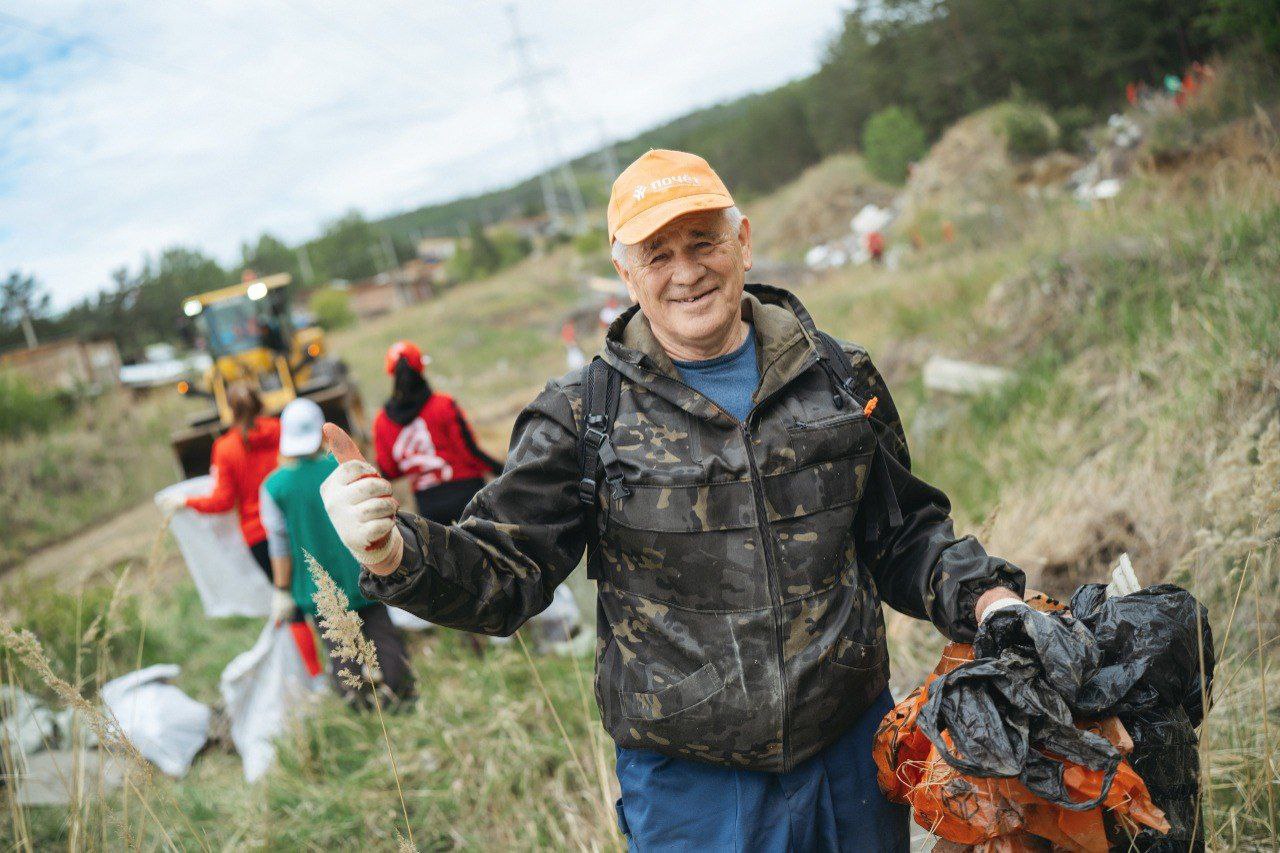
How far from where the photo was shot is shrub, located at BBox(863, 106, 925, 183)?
2755cm

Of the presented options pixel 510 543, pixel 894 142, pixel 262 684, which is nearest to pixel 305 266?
pixel 894 142

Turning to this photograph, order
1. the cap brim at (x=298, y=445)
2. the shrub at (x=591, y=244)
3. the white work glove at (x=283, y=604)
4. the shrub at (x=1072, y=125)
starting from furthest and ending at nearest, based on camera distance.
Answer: the shrub at (x=591, y=244), the shrub at (x=1072, y=125), the white work glove at (x=283, y=604), the cap brim at (x=298, y=445)

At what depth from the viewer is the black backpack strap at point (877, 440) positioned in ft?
6.14

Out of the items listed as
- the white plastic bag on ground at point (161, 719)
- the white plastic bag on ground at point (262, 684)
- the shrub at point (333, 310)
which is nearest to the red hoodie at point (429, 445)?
the white plastic bag on ground at point (262, 684)

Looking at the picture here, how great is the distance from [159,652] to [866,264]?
1536cm

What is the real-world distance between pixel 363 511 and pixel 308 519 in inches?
117

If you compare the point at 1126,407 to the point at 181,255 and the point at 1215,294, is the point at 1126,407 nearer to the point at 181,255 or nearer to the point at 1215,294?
the point at 1215,294

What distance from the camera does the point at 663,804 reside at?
181 centimetres

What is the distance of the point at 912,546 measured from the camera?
198cm

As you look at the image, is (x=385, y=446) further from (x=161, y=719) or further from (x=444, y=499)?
(x=161, y=719)

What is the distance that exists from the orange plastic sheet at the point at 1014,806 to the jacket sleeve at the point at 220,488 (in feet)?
13.9

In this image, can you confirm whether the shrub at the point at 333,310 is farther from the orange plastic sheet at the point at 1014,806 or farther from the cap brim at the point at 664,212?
the orange plastic sheet at the point at 1014,806

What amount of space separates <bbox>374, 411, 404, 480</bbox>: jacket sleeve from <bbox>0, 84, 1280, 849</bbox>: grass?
1.02 m

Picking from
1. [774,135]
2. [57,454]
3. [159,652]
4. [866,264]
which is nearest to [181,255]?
[774,135]
